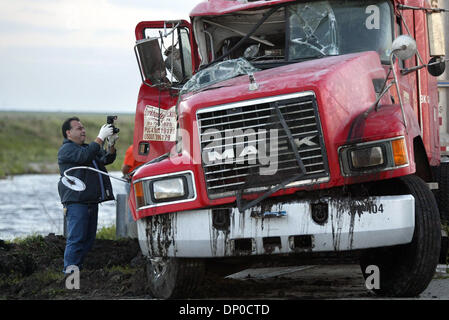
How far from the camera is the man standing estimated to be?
9.18 meters

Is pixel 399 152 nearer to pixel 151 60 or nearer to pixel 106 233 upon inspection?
pixel 151 60

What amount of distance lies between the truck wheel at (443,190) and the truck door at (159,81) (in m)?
3.36

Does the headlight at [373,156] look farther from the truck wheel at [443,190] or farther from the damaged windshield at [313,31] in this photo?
the truck wheel at [443,190]

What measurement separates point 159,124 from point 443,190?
3.60 metres

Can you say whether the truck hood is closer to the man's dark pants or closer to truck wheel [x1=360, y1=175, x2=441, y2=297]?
truck wheel [x1=360, y1=175, x2=441, y2=297]

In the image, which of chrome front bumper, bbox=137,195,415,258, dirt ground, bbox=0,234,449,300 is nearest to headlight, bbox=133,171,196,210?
chrome front bumper, bbox=137,195,415,258

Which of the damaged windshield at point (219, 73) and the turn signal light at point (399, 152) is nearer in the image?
the turn signal light at point (399, 152)

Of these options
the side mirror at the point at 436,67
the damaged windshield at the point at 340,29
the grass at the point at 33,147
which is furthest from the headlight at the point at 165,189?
Answer: the grass at the point at 33,147

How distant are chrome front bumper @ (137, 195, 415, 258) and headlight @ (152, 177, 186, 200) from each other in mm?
217

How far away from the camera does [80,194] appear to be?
9250 millimetres

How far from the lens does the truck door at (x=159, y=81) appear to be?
28.5ft

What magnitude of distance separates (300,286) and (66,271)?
249 cm

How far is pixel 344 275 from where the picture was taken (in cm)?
878
